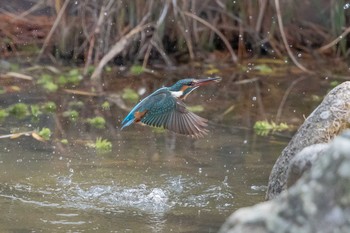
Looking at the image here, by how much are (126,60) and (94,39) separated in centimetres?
41

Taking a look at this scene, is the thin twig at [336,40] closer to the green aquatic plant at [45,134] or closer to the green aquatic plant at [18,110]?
the green aquatic plant at [18,110]

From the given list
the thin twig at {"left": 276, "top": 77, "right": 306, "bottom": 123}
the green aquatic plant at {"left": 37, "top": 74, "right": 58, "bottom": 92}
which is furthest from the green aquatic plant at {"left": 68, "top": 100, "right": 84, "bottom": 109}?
the thin twig at {"left": 276, "top": 77, "right": 306, "bottom": 123}

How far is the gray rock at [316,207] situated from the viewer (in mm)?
1891

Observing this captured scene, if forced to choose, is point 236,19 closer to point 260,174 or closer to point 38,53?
point 38,53

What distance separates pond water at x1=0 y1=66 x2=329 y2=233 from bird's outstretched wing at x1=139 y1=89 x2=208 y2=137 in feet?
1.30

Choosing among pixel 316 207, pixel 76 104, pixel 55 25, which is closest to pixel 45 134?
pixel 76 104

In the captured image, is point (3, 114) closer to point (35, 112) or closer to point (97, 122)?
point (35, 112)

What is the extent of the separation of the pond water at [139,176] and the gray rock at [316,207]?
9.04 ft

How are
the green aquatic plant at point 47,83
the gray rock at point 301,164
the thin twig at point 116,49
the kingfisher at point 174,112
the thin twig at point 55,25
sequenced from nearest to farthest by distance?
the gray rock at point 301,164 < the kingfisher at point 174,112 < the green aquatic plant at point 47,83 < the thin twig at point 116,49 < the thin twig at point 55,25

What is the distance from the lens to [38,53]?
366 inches

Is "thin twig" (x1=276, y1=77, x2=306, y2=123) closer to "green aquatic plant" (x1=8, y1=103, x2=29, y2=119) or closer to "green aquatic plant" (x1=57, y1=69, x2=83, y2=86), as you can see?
"green aquatic plant" (x1=57, y1=69, x2=83, y2=86)

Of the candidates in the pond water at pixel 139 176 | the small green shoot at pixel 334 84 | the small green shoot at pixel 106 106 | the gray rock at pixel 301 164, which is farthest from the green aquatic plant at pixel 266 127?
the gray rock at pixel 301 164

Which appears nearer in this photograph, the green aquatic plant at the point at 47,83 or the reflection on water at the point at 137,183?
the reflection on water at the point at 137,183

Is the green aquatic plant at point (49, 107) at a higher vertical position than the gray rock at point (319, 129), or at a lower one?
lower
